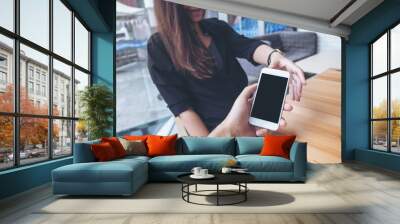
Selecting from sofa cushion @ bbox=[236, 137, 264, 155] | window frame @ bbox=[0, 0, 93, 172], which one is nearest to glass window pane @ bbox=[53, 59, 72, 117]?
window frame @ bbox=[0, 0, 93, 172]

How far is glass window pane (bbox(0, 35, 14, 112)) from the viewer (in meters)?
4.92

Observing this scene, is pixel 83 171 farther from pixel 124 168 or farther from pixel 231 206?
pixel 231 206

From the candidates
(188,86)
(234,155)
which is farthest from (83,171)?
(188,86)

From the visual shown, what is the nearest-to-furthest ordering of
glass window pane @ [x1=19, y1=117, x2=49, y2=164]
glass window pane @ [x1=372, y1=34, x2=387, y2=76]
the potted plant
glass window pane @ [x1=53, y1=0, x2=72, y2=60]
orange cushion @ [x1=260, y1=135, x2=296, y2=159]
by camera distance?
glass window pane @ [x1=19, y1=117, x2=49, y2=164] < orange cushion @ [x1=260, y1=135, x2=296, y2=159] < glass window pane @ [x1=53, y1=0, x2=72, y2=60] < the potted plant < glass window pane @ [x1=372, y1=34, x2=387, y2=76]

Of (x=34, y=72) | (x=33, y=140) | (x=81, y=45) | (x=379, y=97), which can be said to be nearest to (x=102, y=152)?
(x=33, y=140)

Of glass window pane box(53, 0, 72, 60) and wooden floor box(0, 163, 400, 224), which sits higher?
glass window pane box(53, 0, 72, 60)

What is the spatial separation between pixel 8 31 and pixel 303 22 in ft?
21.0

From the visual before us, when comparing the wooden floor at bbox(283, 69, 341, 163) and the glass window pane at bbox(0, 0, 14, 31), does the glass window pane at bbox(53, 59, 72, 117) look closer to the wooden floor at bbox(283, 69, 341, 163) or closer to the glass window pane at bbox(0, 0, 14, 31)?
the glass window pane at bbox(0, 0, 14, 31)

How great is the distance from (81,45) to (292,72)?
16.5 feet

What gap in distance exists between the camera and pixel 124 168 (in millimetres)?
4973

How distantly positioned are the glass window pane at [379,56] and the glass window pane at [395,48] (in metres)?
0.31

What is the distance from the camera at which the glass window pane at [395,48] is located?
8094 mm

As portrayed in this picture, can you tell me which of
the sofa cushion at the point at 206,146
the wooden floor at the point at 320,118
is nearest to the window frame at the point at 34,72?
the sofa cushion at the point at 206,146

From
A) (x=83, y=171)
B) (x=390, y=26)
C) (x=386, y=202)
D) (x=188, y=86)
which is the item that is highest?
(x=390, y=26)
